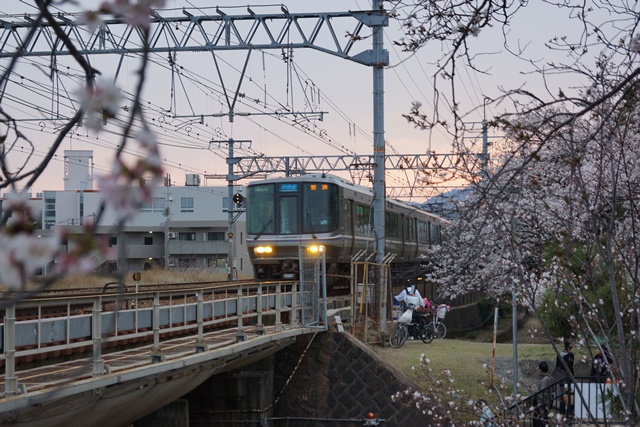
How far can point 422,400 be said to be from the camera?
16.6m

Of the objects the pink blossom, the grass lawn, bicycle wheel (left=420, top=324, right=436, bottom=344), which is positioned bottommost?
the grass lawn

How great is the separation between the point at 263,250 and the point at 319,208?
171 centimetres

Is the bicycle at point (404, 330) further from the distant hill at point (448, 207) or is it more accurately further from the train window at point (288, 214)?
the train window at point (288, 214)

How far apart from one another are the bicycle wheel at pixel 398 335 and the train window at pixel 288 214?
3.73 metres

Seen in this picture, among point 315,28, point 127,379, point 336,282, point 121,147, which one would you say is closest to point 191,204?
point 336,282

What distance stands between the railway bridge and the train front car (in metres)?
5.44

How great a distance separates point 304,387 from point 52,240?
16556mm

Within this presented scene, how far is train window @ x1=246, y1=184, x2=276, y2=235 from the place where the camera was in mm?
22609

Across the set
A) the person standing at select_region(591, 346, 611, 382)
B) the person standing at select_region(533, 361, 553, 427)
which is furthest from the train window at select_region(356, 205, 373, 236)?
the person standing at select_region(591, 346, 611, 382)

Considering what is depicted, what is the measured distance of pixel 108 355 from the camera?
37.3 ft

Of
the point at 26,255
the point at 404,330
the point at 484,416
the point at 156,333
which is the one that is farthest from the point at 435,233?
the point at 26,255

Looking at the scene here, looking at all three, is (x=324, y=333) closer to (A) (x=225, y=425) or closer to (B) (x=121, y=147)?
(A) (x=225, y=425)

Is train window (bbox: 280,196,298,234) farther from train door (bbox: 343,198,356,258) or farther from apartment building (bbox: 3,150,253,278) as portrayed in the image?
apartment building (bbox: 3,150,253,278)

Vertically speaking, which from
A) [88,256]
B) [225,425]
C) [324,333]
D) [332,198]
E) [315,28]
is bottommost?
[225,425]
